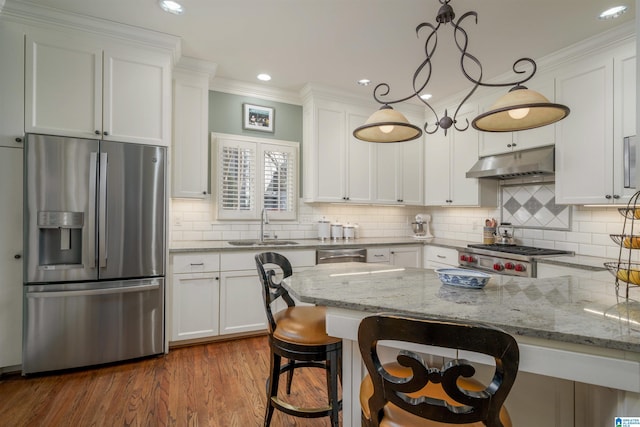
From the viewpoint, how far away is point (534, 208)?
131 inches

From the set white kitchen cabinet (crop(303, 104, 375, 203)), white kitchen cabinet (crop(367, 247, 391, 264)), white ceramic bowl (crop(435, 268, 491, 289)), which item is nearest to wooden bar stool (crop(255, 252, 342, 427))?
white ceramic bowl (crop(435, 268, 491, 289))

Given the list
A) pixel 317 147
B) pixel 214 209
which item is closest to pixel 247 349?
pixel 214 209

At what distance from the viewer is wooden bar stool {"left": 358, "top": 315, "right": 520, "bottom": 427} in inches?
30.9

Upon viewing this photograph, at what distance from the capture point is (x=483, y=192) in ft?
12.0

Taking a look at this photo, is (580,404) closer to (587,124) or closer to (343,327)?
(343,327)

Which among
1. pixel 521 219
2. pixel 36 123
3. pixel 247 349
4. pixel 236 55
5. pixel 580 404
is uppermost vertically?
pixel 236 55

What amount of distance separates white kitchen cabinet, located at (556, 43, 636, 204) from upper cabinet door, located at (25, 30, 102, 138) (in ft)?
12.9

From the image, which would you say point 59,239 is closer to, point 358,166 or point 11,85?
point 11,85

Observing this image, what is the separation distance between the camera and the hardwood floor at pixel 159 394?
1.89 meters

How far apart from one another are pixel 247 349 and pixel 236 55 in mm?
2759

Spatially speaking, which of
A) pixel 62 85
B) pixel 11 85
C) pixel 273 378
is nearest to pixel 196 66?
pixel 62 85

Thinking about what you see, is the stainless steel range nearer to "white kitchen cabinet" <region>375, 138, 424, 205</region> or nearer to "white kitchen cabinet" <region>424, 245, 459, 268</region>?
"white kitchen cabinet" <region>424, 245, 459, 268</region>

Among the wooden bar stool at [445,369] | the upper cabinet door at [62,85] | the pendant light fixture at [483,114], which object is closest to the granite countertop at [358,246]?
the upper cabinet door at [62,85]

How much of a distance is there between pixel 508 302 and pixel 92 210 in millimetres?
2791
